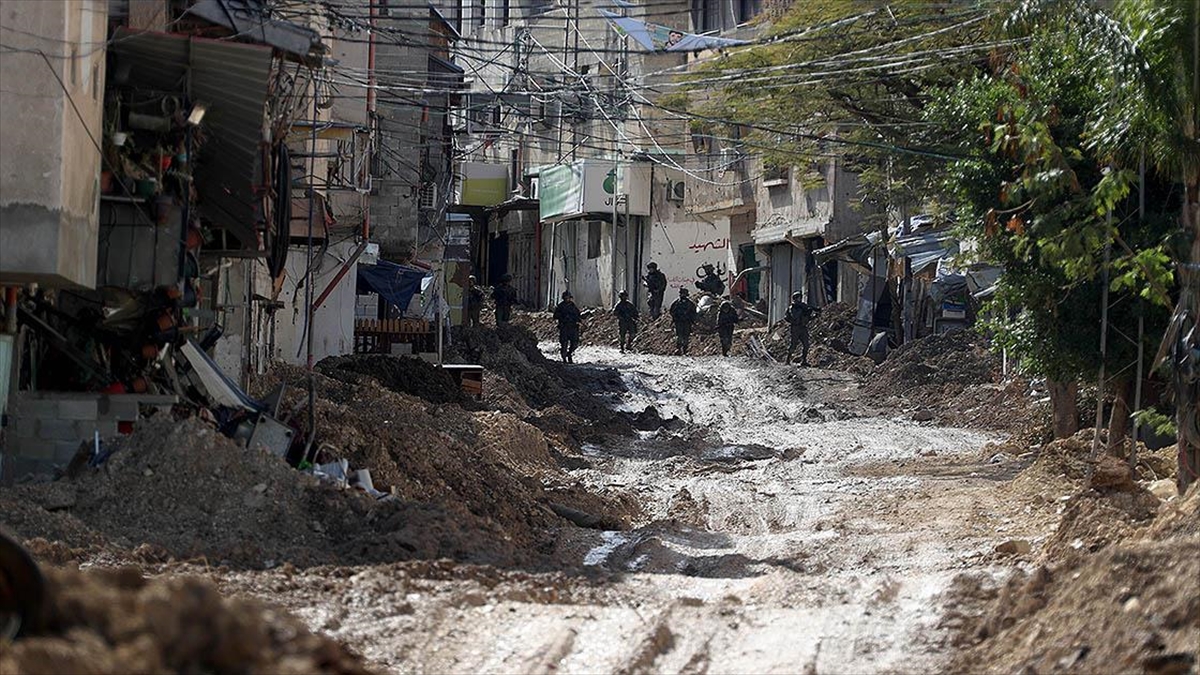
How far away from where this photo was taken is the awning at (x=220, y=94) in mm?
14398

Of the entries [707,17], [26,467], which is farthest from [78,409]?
[707,17]

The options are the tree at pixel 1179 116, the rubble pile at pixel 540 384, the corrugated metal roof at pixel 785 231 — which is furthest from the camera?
the corrugated metal roof at pixel 785 231

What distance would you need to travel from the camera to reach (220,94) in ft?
50.0

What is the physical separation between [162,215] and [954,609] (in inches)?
327

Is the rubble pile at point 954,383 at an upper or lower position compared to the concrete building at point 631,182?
lower

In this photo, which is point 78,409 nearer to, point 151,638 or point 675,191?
point 151,638

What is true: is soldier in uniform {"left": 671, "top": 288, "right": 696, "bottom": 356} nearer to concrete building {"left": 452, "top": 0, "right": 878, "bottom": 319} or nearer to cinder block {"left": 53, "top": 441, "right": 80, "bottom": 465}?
concrete building {"left": 452, "top": 0, "right": 878, "bottom": 319}

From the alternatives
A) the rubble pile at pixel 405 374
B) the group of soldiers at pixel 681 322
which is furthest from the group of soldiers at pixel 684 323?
the rubble pile at pixel 405 374

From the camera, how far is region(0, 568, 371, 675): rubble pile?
5.45 metres

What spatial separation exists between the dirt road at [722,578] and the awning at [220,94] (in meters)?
5.22

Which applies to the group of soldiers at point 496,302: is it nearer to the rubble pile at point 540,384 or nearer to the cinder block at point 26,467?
the rubble pile at point 540,384

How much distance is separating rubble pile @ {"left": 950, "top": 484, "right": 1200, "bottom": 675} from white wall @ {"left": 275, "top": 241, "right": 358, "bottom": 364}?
18.4m

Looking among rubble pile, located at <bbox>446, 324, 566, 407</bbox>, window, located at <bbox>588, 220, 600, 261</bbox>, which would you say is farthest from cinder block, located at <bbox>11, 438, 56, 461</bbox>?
window, located at <bbox>588, 220, 600, 261</bbox>

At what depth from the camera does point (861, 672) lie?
8586 millimetres
